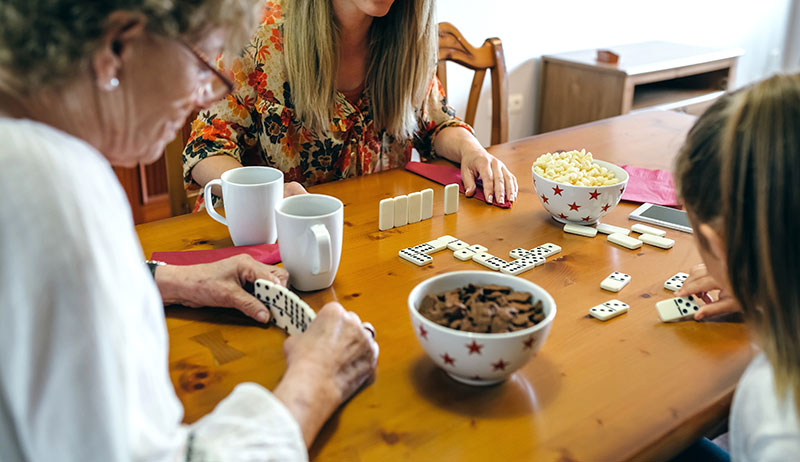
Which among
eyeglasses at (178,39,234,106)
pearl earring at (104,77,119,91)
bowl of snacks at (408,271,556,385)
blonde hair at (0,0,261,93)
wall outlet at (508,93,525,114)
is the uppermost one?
blonde hair at (0,0,261,93)

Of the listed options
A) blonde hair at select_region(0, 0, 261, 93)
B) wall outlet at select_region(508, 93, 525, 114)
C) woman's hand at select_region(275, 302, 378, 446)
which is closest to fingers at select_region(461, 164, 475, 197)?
woman's hand at select_region(275, 302, 378, 446)

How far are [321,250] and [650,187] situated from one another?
33.8 inches

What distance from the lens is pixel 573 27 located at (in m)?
3.72

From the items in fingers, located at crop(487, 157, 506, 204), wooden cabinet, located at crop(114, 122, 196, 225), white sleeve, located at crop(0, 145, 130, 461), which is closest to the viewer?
white sleeve, located at crop(0, 145, 130, 461)

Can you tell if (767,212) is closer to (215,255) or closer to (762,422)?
(762,422)

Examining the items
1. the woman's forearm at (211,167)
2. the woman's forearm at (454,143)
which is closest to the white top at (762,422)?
the woman's forearm at (454,143)

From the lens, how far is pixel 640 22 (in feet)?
13.1

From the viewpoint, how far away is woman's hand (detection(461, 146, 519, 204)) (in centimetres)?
144

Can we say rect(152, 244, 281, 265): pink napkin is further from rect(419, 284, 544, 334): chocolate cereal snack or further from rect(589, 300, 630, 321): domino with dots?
rect(589, 300, 630, 321): domino with dots

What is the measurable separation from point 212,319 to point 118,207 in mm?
434

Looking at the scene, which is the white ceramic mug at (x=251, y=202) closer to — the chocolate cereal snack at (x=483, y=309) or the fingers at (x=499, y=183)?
the chocolate cereal snack at (x=483, y=309)

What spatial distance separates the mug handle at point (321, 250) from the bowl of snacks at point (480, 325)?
7.6 inches

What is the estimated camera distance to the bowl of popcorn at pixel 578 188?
1.26 m

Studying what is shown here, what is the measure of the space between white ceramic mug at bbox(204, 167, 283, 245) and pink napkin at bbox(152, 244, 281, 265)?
1.0 inches
